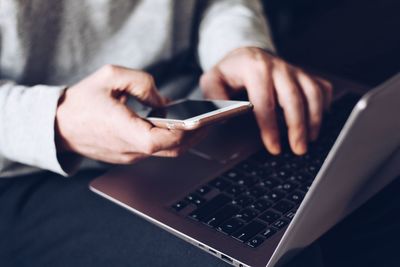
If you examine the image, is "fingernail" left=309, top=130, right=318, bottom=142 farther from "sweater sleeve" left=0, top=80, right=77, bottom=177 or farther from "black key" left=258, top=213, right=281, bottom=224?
"sweater sleeve" left=0, top=80, right=77, bottom=177

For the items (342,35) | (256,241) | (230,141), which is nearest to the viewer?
(256,241)

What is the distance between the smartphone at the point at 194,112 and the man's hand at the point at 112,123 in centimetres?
2

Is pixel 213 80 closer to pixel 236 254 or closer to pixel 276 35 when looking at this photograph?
pixel 236 254

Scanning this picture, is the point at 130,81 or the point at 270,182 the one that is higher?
the point at 130,81

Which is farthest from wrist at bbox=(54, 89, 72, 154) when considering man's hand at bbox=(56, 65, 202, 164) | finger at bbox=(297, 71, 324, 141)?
finger at bbox=(297, 71, 324, 141)

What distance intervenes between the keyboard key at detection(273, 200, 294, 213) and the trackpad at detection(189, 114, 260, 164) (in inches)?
5.0

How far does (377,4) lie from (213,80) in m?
1.00

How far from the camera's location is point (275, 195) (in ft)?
2.29

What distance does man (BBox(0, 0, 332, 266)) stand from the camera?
0.71m

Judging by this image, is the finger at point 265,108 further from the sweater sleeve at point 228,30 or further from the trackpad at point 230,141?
the sweater sleeve at point 228,30

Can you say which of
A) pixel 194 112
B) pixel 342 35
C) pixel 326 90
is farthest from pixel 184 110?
pixel 342 35

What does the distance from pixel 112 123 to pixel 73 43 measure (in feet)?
0.85

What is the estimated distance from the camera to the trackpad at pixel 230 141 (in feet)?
2.65

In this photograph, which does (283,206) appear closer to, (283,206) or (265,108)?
(283,206)
